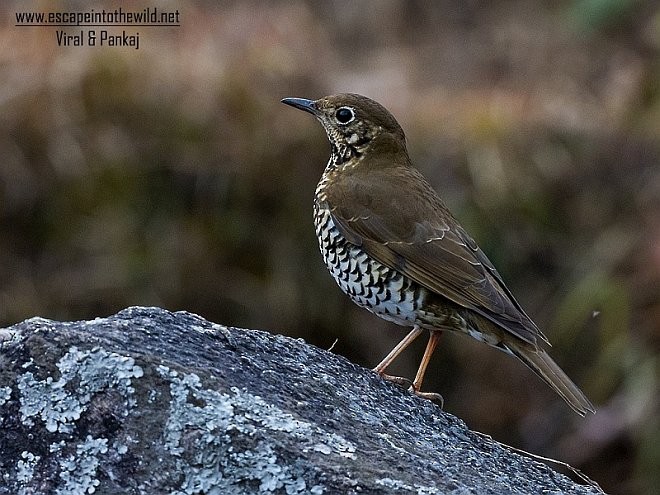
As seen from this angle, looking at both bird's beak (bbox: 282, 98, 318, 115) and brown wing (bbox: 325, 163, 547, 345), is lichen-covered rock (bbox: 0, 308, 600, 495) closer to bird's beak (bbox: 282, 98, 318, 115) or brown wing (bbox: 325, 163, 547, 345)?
brown wing (bbox: 325, 163, 547, 345)

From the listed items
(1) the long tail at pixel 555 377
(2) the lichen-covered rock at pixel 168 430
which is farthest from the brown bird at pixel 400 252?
(2) the lichen-covered rock at pixel 168 430

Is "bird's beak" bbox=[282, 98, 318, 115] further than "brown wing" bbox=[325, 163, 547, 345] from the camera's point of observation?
Yes

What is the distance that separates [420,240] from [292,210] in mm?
3770

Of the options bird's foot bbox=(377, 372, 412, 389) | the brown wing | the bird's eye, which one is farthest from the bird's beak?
bird's foot bbox=(377, 372, 412, 389)

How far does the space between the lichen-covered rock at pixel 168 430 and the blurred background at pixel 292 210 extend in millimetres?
4774

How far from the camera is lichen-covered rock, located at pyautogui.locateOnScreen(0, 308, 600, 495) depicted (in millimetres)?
2953

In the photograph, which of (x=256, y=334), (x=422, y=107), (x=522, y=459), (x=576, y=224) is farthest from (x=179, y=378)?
(x=422, y=107)

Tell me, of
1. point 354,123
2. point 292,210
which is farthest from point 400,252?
point 292,210

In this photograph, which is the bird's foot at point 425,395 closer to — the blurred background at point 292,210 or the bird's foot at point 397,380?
the bird's foot at point 397,380

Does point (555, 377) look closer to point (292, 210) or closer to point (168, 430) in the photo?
point (168, 430)

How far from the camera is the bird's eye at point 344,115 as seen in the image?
5281mm

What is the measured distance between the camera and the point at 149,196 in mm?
8453

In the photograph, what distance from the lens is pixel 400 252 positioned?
4773 millimetres

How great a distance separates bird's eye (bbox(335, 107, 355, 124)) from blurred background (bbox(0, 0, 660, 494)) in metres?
3.07
